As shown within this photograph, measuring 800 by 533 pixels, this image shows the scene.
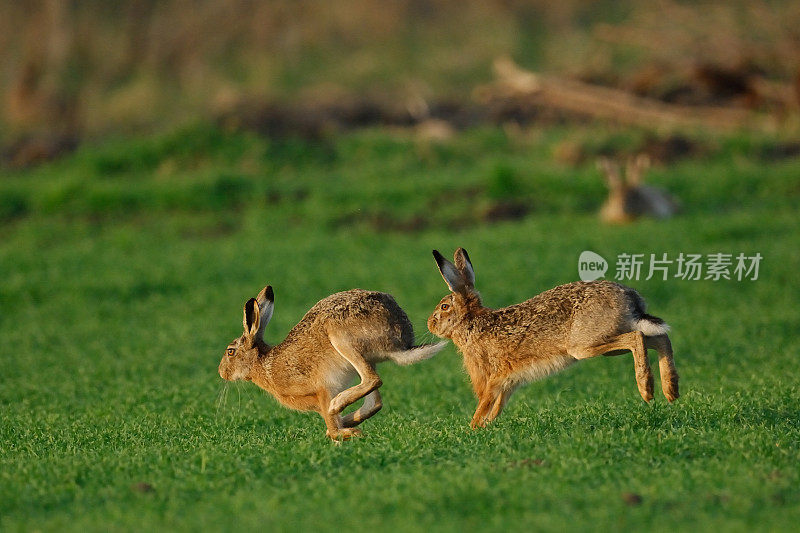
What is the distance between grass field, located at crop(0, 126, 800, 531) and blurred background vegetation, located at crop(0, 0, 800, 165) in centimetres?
460

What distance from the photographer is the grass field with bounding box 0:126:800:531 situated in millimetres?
5930

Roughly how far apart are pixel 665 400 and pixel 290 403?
2.70 m

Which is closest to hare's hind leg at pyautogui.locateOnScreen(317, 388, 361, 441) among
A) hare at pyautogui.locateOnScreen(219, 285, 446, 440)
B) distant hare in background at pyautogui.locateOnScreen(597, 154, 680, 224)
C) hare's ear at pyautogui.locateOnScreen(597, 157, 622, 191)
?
hare at pyautogui.locateOnScreen(219, 285, 446, 440)

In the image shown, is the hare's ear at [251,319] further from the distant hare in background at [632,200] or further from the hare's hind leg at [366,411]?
the distant hare in background at [632,200]

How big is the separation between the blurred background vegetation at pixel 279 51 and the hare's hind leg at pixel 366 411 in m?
17.1

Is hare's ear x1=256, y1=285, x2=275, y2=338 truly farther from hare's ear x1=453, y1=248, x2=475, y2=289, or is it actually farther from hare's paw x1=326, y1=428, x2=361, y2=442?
hare's ear x1=453, y1=248, x2=475, y2=289

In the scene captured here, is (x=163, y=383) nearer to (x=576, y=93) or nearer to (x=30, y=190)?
(x=30, y=190)

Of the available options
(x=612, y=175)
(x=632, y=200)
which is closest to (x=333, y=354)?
(x=632, y=200)

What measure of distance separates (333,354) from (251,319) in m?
0.94

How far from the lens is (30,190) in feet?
66.4

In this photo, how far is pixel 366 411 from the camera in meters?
7.74

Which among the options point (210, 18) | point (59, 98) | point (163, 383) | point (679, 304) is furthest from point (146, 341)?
point (210, 18)

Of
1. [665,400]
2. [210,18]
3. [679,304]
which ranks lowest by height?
[679,304]

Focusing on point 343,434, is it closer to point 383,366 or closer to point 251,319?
point 251,319
